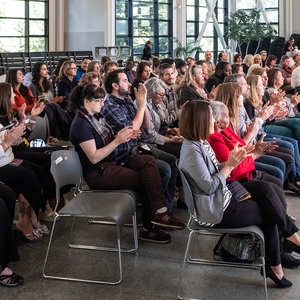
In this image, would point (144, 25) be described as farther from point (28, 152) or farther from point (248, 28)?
point (28, 152)

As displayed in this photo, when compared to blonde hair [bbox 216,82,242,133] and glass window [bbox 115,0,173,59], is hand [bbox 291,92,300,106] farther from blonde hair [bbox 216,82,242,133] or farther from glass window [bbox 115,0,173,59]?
glass window [bbox 115,0,173,59]

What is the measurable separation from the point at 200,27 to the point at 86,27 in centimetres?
481

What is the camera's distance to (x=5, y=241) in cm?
308

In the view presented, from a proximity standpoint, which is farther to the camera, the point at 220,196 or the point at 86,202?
the point at 86,202

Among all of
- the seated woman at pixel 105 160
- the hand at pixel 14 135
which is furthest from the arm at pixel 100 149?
the hand at pixel 14 135

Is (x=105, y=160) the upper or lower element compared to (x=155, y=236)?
upper

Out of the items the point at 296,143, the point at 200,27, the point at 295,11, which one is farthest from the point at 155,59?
the point at 295,11

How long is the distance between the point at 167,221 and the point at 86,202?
32.4 inches

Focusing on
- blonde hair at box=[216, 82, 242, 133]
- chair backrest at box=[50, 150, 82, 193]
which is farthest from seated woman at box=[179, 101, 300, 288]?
blonde hair at box=[216, 82, 242, 133]

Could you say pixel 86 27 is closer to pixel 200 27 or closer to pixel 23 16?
pixel 23 16

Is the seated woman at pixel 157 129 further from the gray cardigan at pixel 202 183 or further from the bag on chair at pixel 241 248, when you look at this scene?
the gray cardigan at pixel 202 183

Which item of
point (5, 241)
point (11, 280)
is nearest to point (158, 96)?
point (5, 241)

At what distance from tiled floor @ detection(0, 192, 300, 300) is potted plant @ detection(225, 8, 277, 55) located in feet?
48.7

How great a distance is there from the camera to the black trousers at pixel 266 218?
2.91 m
